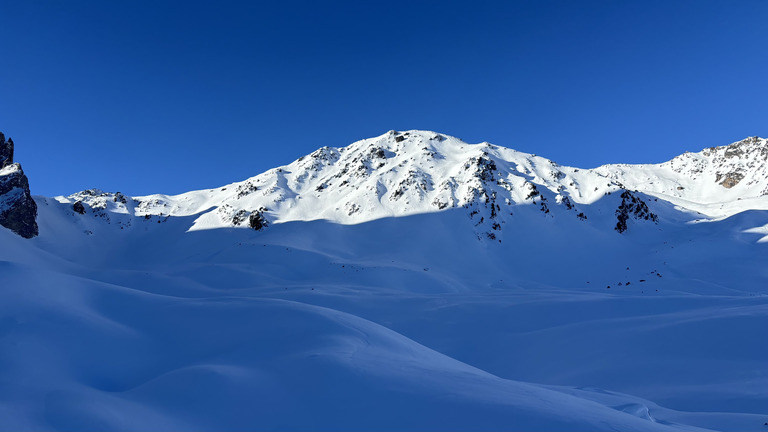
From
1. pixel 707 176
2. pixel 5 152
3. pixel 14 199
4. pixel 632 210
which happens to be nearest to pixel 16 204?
pixel 14 199

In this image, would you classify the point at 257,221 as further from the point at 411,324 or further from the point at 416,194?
the point at 411,324

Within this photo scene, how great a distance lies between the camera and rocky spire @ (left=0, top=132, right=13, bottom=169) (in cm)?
4462

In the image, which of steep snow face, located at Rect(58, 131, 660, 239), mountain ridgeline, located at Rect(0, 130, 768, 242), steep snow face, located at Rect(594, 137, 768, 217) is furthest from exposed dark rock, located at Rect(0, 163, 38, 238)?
steep snow face, located at Rect(594, 137, 768, 217)

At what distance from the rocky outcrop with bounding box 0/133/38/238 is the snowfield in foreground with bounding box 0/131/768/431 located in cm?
208

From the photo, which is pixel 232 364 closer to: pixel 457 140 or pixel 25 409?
pixel 25 409

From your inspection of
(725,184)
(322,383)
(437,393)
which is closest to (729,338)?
(437,393)

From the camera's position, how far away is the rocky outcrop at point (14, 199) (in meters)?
41.2

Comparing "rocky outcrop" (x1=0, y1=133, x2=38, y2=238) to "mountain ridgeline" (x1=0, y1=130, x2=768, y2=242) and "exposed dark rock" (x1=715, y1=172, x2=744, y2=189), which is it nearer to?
"mountain ridgeline" (x1=0, y1=130, x2=768, y2=242)

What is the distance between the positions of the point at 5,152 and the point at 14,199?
761 cm

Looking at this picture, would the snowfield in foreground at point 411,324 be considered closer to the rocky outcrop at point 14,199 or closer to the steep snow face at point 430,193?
the steep snow face at point 430,193

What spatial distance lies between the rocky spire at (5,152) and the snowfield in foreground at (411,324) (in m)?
8.16

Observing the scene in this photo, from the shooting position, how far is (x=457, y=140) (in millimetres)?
70812

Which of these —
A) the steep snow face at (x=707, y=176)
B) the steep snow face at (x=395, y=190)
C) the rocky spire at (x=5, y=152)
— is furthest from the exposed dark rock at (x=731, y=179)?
the rocky spire at (x=5, y=152)

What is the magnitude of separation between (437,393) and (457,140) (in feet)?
227
